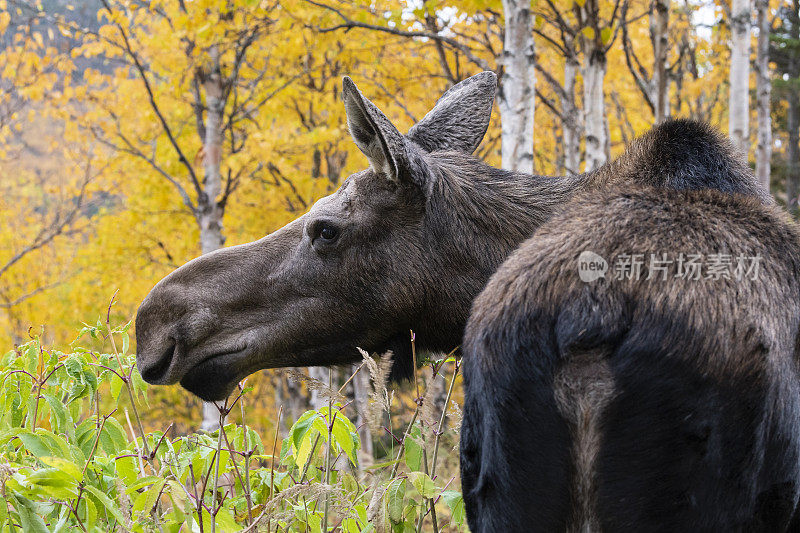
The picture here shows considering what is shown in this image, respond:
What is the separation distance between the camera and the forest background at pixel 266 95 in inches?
308

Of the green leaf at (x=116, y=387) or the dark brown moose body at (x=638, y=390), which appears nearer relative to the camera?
the dark brown moose body at (x=638, y=390)

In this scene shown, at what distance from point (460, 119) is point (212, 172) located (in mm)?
6783

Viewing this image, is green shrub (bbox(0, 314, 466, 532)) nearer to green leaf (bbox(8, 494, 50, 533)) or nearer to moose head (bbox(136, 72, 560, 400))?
green leaf (bbox(8, 494, 50, 533))

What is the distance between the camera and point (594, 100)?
25.0 ft

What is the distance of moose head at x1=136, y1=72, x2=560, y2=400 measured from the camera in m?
2.87

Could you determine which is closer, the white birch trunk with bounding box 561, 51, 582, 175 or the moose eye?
the moose eye

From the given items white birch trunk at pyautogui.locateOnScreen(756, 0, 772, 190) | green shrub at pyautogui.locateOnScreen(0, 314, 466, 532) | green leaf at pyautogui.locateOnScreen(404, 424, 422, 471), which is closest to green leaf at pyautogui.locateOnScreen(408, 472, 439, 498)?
green shrub at pyautogui.locateOnScreen(0, 314, 466, 532)

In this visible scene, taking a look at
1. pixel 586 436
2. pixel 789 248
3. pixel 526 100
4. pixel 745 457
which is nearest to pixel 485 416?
pixel 586 436

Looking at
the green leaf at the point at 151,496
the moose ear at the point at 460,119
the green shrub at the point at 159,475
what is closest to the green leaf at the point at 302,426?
the green shrub at the point at 159,475

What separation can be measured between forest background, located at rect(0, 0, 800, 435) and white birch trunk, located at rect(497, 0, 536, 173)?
0.5 inches

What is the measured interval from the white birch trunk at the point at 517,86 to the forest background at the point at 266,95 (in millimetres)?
12

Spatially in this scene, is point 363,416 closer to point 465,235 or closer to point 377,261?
point 377,261

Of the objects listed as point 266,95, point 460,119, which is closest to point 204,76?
point 266,95

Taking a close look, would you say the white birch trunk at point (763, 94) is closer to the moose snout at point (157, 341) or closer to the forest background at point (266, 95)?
the forest background at point (266, 95)
